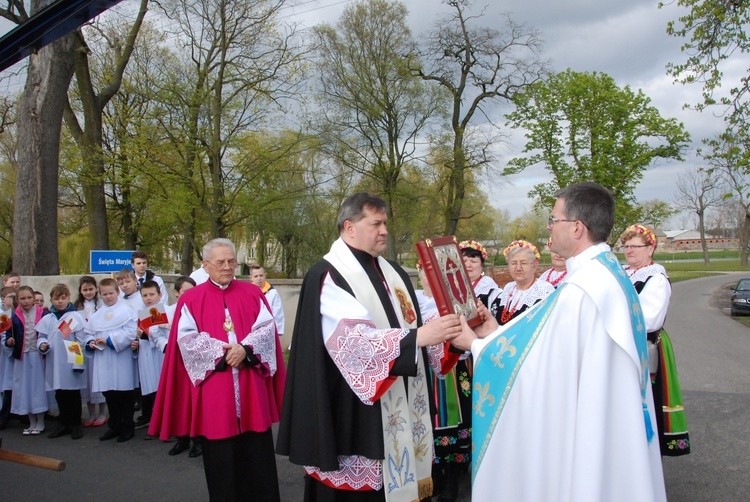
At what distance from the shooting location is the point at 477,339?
282 centimetres

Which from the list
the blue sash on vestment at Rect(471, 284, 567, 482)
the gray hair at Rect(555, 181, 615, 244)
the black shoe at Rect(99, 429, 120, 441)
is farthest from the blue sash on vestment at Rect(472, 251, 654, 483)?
the black shoe at Rect(99, 429, 120, 441)

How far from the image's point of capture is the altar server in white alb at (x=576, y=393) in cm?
231

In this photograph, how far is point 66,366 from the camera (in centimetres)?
727

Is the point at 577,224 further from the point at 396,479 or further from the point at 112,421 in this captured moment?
the point at 112,421

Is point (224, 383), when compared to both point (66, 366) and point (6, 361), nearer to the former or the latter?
point (66, 366)

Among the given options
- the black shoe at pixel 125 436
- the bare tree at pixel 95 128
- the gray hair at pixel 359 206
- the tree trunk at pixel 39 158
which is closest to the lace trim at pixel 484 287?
the gray hair at pixel 359 206

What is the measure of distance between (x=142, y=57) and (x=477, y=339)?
63.7 feet

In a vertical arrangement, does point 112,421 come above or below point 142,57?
below

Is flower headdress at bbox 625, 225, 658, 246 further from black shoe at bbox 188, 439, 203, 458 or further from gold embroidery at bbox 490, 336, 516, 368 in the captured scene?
black shoe at bbox 188, 439, 203, 458

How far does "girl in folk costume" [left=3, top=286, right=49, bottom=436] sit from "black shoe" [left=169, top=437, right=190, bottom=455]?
2264 millimetres

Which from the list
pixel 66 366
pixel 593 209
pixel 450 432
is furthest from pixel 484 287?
pixel 66 366

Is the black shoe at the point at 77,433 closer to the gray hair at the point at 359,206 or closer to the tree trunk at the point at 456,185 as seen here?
the gray hair at the point at 359,206

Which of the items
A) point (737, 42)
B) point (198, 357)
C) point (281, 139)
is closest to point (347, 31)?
point (281, 139)

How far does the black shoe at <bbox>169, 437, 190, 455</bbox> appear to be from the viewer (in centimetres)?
636
